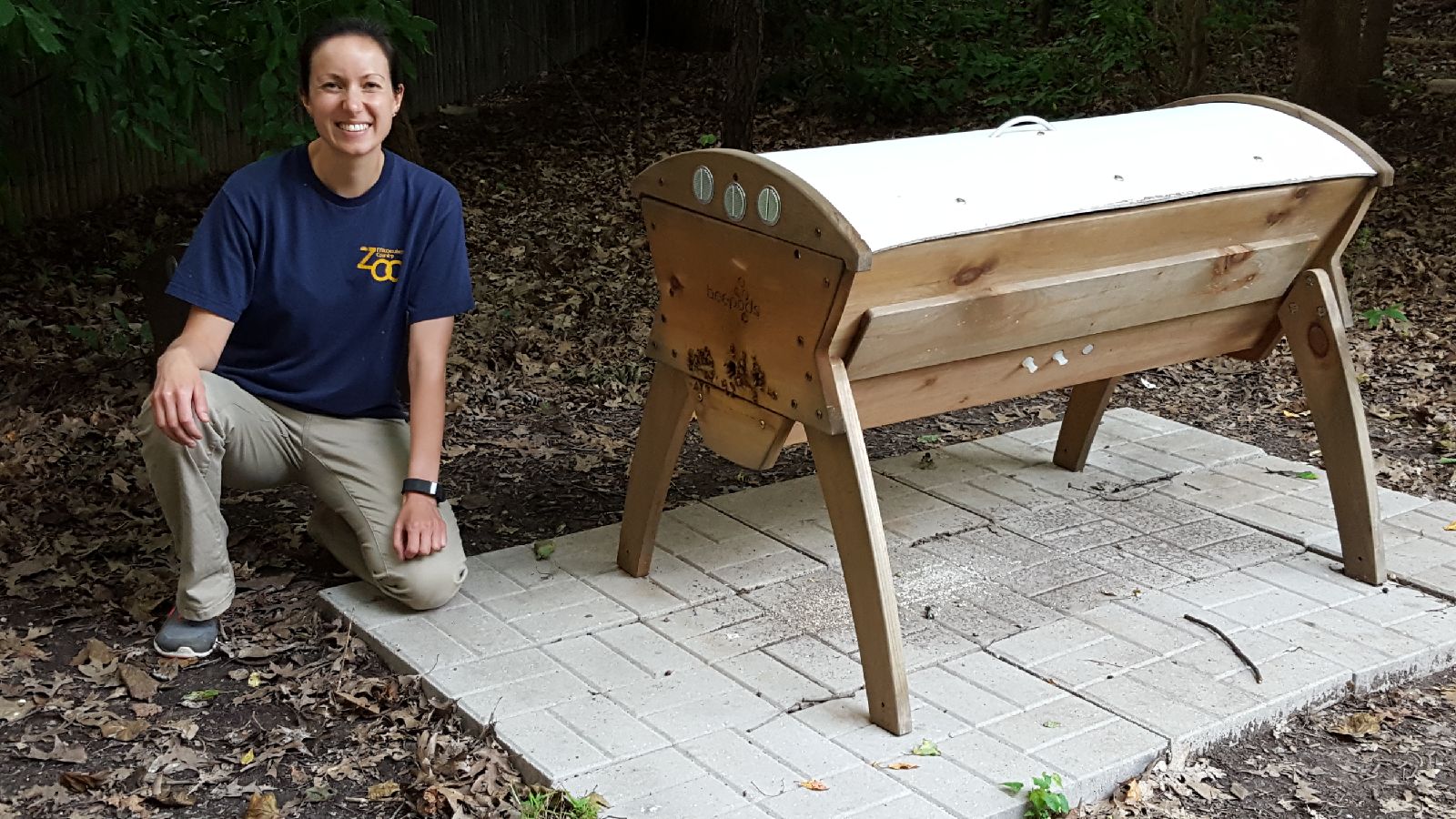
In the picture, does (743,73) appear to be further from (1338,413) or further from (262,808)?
(262,808)

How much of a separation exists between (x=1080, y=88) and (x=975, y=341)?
8608 millimetres

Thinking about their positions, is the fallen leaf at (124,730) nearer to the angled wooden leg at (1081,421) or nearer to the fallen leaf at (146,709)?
the fallen leaf at (146,709)

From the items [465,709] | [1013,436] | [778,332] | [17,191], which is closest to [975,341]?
[778,332]

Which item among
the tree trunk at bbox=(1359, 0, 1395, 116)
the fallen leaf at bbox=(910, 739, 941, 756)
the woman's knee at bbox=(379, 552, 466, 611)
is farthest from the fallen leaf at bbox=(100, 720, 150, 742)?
the tree trunk at bbox=(1359, 0, 1395, 116)

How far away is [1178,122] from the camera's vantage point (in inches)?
147

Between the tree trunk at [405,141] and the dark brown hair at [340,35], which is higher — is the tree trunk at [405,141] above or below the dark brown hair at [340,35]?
below

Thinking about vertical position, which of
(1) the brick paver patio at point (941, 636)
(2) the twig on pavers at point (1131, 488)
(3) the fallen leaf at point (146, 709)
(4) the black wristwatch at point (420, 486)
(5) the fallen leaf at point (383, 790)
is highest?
(4) the black wristwatch at point (420, 486)

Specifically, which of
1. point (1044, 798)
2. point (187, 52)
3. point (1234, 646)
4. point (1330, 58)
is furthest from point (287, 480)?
point (1330, 58)

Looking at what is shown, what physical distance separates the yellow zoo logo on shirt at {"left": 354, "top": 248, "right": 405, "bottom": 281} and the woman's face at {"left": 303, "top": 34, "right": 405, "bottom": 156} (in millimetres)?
275

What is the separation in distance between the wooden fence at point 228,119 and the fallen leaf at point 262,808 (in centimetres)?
400

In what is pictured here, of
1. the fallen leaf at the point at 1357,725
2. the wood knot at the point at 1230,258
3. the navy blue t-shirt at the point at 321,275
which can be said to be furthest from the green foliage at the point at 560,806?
the wood knot at the point at 1230,258

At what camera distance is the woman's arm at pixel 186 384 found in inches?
128

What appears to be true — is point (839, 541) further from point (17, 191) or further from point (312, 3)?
point (17, 191)

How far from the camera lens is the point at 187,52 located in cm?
536
